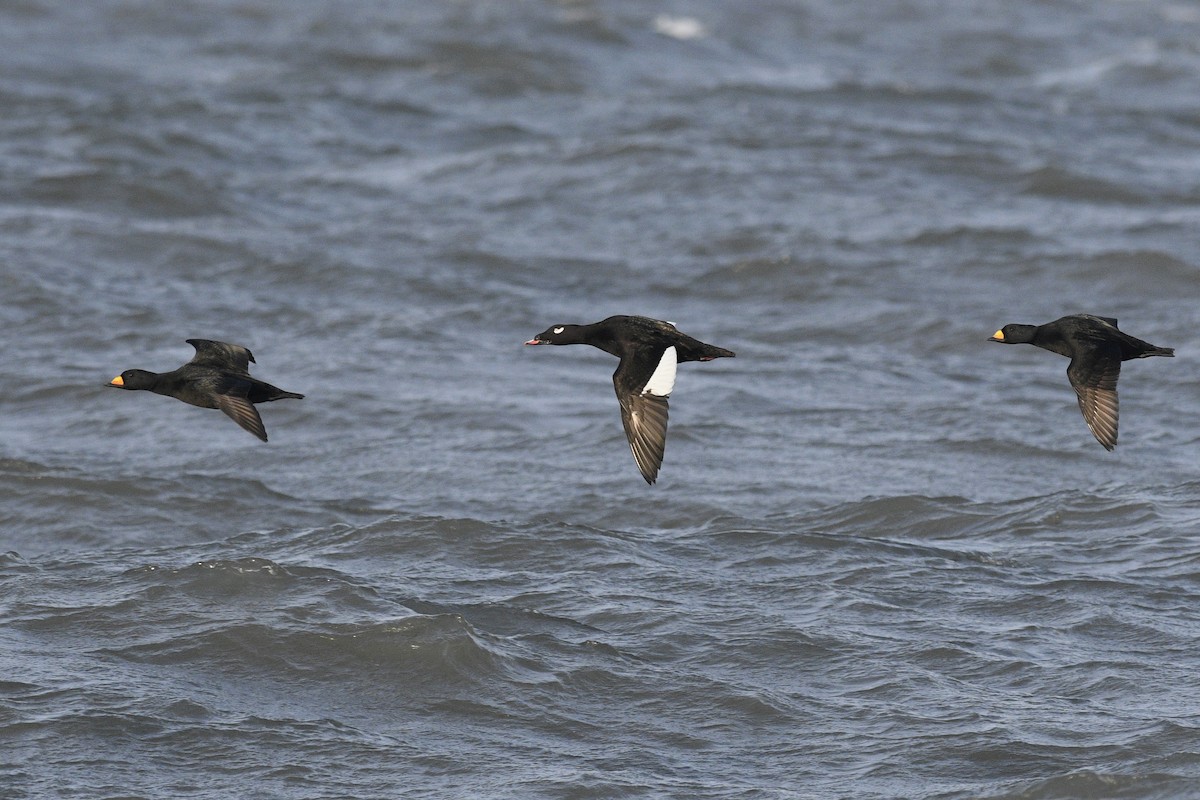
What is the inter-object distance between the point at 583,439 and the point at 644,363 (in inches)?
176

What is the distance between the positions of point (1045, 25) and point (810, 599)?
84.6 feet

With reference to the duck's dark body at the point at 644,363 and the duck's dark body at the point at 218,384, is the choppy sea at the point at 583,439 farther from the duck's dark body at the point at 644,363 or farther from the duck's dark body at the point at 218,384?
the duck's dark body at the point at 218,384

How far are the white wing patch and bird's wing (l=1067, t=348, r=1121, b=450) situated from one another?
2.31m

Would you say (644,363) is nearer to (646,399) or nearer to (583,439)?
(646,399)

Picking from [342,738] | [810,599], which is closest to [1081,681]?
[810,599]

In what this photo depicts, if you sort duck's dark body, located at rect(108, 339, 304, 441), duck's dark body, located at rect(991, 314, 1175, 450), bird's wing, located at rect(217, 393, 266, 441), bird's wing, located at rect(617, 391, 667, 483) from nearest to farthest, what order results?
1. bird's wing, located at rect(217, 393, 266, 441)
2. duck's dark body, located at rect(108, 339, 304, 441)
3. bird's wing, located at rect(617, 391, 667, 483)
4. duck's dark body, located at rect(991, 314, 1175, 450)

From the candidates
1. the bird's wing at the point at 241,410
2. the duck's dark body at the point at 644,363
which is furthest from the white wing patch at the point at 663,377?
the bird's wing at the point at 241,410

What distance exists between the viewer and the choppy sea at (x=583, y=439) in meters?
9.68

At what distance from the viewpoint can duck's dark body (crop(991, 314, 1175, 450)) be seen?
1034 centimetres

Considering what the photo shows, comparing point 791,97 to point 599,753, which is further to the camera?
point 791,97

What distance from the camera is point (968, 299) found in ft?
60.2

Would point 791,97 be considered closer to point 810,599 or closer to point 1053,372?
point 1053,372

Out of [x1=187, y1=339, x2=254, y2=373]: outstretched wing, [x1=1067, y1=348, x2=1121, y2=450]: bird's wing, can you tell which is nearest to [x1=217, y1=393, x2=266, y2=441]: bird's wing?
[x1=187, y1=339, x2=254, y2=373]: outstretched wing

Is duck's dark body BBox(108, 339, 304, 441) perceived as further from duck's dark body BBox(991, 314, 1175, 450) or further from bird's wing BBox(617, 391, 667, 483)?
duck's dark body BBox(991, 314, 1175, 450)
